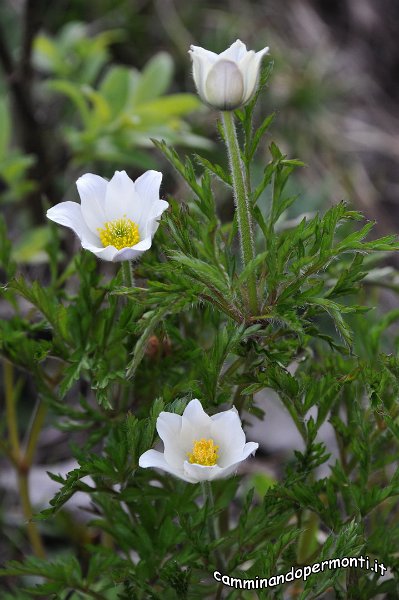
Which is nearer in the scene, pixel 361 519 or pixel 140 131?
pixel 361 519

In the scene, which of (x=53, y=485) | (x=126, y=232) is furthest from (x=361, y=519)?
(x=53, y=485)

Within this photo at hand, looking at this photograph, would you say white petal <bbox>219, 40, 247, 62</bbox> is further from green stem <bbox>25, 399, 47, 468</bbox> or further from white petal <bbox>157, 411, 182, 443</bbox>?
green stem <bbox>25, 399, 47, 468</bbox>

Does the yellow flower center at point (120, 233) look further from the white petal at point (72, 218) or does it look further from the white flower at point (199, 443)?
the white flower at point (199, 443)

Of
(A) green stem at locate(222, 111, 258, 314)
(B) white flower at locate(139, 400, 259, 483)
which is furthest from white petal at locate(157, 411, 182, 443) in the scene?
(A) green stem at locate(222, 111, 258, 314)

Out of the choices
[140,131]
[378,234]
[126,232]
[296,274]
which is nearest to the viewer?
[296,274]

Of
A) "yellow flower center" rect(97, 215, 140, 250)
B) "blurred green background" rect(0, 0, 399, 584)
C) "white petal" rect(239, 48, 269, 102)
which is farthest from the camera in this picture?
"blurred green background" rect(0, 0, 399, 584)

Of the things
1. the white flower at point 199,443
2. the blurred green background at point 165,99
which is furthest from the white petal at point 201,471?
the blurred green background at point 165,99

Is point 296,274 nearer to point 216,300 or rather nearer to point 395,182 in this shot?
point 216,300
